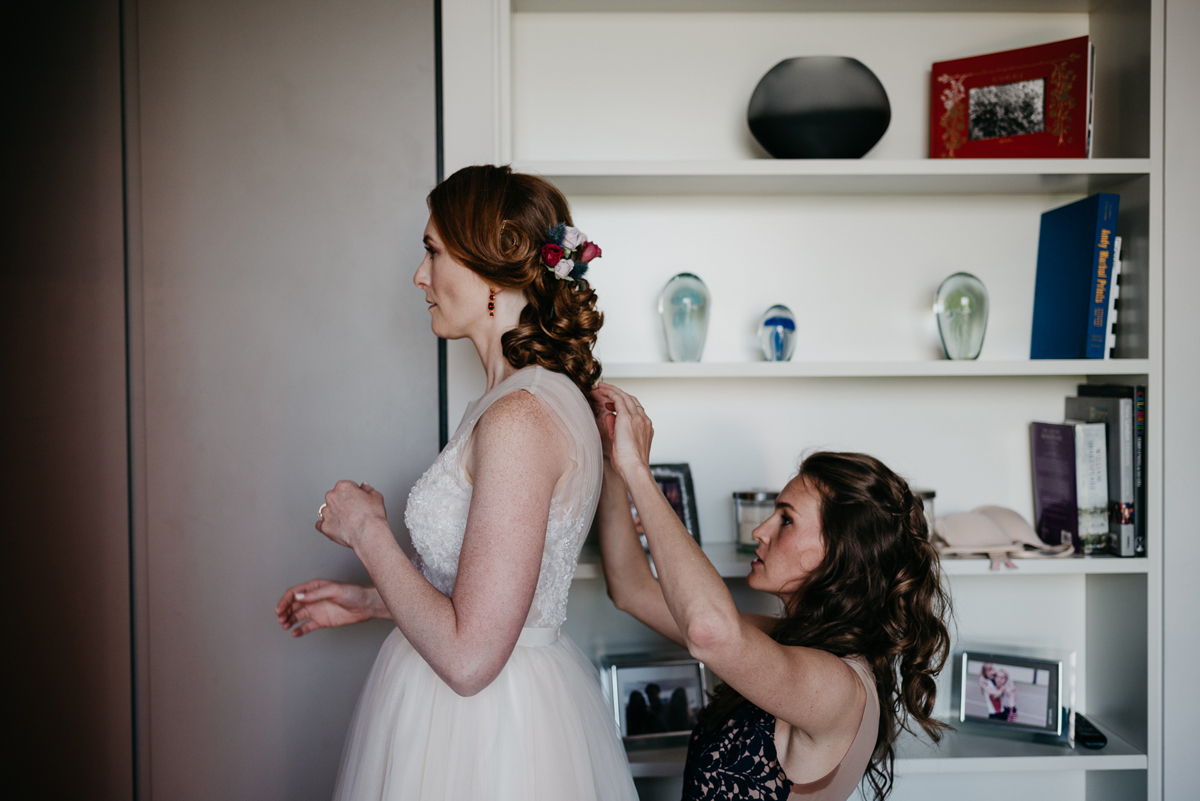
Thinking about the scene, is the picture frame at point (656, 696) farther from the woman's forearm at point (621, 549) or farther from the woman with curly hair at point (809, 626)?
the woman with curly hair at point (809, 626)

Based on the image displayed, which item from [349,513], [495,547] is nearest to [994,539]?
[495,547]

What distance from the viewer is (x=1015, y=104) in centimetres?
178

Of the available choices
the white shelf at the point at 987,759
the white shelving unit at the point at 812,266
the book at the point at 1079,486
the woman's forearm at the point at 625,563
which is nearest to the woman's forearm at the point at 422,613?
the woman's forearm at the point at 625,563

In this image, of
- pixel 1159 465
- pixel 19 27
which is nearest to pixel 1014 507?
pixel 1159 465

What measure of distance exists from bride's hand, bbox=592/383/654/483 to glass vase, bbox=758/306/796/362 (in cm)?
59

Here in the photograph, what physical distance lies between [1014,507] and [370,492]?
1.59m

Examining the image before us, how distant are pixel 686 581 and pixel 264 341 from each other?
1067mm

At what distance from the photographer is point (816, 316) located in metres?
1.96

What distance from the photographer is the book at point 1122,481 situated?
1689 millimetres

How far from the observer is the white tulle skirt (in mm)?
1159

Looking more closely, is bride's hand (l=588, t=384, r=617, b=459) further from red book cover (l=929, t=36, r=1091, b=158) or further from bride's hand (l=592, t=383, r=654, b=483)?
red book cover (l=929, t=36, r=1091, b=158)

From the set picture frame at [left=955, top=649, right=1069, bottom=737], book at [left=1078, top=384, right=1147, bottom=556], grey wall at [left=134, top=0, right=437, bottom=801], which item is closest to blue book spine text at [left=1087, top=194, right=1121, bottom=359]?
book at [left=1078, top=384, right=1147, bottom=556]

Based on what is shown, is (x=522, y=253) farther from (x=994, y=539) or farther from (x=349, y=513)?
(x=994, y=539)

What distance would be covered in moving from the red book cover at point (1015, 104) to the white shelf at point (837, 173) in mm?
83
